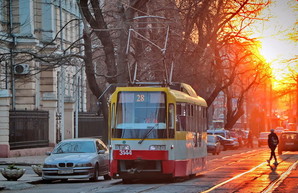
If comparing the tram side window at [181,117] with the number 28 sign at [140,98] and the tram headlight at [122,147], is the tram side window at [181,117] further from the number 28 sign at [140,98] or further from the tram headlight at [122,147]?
the tram headlight at [122,147]

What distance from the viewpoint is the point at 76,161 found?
2827 centimetres

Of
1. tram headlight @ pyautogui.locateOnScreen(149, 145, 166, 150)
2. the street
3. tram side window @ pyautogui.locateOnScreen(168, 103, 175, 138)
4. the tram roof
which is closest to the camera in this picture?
the street

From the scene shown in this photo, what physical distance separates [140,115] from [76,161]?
9.28 ft

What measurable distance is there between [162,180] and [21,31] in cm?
2860

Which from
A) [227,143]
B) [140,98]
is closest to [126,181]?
[140,98]

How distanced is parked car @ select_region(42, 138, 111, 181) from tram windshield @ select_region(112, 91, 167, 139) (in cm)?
185

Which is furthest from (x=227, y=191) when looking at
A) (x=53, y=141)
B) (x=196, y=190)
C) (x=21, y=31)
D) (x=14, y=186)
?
(x=21, y=31)

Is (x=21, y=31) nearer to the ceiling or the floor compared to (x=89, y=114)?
nearer to the ceiling

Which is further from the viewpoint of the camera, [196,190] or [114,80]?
[114,80]

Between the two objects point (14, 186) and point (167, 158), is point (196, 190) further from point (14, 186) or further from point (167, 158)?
point (14, 186)

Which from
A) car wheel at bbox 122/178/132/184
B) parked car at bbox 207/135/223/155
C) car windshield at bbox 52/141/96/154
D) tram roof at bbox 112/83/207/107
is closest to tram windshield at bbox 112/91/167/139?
tram roof at bbox 112/83/207/107

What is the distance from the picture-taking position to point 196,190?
23.9 meters

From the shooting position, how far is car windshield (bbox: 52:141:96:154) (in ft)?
97.0

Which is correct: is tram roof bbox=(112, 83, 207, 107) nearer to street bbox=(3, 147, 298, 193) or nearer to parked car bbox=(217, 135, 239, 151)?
street bbox=(3, 147, 298, 193)
